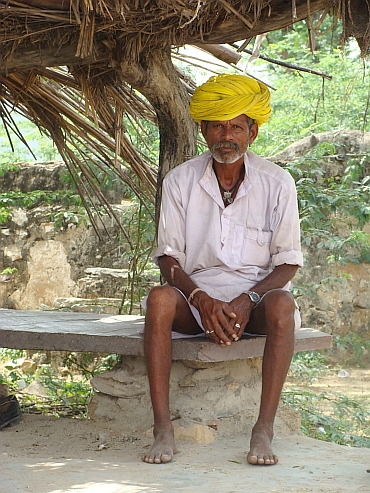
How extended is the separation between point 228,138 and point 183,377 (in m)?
1.13

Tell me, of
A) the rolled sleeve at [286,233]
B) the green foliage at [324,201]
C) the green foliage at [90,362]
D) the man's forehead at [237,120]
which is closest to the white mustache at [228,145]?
the man's forehead at [237,120]

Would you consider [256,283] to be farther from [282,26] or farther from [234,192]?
[282,26]

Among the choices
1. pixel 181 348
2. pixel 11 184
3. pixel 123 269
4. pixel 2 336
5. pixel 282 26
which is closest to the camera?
pixel 181 348

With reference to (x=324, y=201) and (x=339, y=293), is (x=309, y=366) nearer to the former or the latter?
(x=339, y=293)

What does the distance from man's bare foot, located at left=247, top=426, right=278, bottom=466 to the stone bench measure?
37cm

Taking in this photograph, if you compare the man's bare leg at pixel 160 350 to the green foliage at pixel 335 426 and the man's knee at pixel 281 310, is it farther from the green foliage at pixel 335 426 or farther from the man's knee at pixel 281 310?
the green foliage at pixel 335 426

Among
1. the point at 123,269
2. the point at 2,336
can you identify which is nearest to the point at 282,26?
the point at 2,336

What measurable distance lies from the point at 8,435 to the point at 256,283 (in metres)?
1.45

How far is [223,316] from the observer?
2.97 metres

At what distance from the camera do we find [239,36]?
344cm

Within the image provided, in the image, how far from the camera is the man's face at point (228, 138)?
10.8ft

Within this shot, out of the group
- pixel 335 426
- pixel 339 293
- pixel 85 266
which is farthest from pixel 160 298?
pixel 85 266

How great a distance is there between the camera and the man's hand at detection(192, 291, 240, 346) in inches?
117

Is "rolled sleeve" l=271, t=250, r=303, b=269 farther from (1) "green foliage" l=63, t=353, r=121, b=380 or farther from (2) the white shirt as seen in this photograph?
(1) "green foliage" l=63, t=353, r=121, b=380
